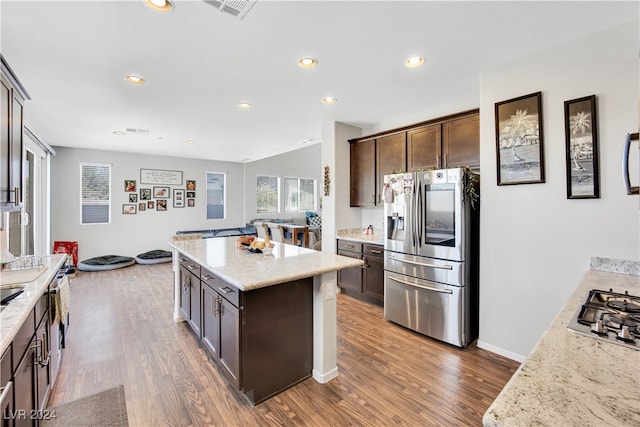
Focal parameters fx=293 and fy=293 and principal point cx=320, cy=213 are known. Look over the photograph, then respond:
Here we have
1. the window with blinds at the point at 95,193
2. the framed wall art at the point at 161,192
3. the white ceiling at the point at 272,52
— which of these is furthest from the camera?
the framed wall art at the point at 161,192

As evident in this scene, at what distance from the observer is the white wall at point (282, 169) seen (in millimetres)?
8508

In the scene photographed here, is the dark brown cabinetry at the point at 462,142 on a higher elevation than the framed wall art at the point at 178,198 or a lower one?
higher

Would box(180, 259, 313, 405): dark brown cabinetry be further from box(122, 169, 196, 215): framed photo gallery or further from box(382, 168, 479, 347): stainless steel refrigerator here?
box(122, 169, 196, 215): framed photo gallery

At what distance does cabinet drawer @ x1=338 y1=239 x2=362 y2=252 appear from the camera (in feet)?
13.4

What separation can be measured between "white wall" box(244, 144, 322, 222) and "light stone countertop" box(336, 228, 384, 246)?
4.49 metres

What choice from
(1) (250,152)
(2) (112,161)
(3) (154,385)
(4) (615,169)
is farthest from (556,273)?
(2) (112,161)

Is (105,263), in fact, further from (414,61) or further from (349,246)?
(414,61)

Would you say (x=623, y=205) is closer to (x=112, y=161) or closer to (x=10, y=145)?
(x=10, y=145)

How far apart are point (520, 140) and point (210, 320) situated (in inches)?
116

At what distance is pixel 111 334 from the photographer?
3.10m

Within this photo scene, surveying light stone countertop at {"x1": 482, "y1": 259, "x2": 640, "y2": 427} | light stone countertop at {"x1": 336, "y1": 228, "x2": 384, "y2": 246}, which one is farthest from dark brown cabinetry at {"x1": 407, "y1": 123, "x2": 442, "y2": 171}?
light stone countertop at {"x1": 482, "y1": 259, "x2": 640, "y2": 427}

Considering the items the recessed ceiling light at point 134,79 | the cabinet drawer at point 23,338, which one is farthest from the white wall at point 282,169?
the cabinet drawer at point 23,338

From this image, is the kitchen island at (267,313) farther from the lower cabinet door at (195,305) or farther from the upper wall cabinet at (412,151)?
the upper wall cabinet at (412,151)

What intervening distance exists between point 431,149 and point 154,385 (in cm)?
359
